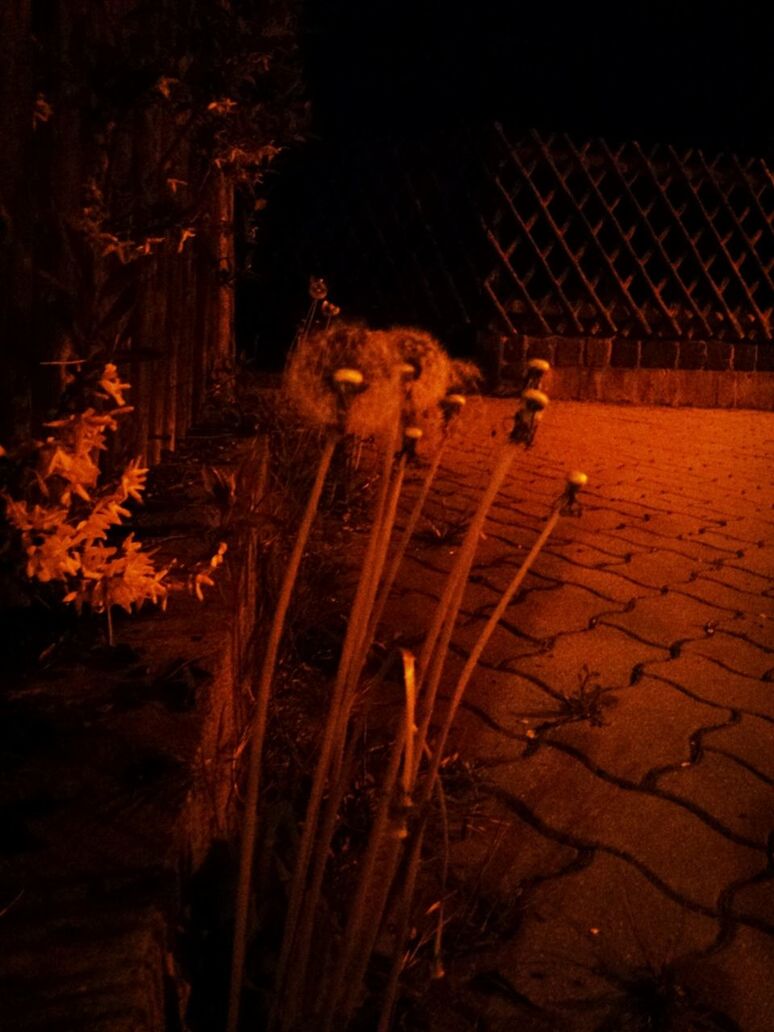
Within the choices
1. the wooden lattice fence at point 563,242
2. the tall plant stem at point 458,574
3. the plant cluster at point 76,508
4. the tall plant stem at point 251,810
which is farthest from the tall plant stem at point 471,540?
the wooden lattice fence at point 563,242

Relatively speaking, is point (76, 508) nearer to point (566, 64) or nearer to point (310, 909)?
point (310, 909)

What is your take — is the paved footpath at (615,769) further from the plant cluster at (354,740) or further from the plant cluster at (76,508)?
the plant cluster at (76,508)

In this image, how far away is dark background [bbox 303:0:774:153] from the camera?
1109cm

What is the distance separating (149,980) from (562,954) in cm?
76

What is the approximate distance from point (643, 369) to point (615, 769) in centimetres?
530

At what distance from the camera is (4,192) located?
5.08 feet

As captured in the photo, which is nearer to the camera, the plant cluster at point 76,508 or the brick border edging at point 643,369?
the plant cluster at point 76,508

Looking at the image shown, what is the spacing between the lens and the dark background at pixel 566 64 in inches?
436

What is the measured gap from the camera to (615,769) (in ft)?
6.57

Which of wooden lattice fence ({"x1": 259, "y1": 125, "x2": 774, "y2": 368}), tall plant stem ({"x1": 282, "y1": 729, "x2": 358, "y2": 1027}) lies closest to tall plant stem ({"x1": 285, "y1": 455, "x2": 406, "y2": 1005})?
tall plant stem ({"x1": 282, "y1": 729, "x2": 358, "y2": 1027})

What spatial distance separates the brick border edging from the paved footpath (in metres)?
2.88

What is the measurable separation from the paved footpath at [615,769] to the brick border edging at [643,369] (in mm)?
2883

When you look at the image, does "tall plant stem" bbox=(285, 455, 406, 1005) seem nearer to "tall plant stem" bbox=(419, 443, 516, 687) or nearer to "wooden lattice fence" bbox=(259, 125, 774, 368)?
"tall plant stem" bbox=(419, 443, 516, 687)

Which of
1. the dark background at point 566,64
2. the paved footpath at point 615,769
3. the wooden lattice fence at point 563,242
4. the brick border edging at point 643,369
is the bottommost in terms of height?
the paved footpath at point 615,769
